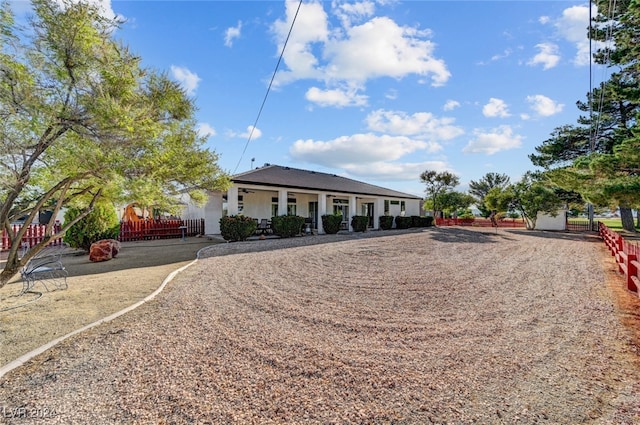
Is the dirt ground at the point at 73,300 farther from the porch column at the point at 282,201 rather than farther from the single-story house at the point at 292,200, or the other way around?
the porch column at the point at 282,201

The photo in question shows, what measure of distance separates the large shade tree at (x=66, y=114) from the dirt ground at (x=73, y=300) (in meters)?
0.92

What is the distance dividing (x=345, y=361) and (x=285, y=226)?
12812 millimetres

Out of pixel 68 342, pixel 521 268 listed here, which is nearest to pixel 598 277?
pixel 521 268

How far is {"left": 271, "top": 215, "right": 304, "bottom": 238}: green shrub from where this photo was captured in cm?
1573

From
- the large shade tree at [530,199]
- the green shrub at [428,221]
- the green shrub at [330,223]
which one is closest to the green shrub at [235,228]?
the green shrub at [330,223]

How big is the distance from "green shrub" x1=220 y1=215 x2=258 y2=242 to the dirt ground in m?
4.44

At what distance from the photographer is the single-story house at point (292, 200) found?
54.2 feet

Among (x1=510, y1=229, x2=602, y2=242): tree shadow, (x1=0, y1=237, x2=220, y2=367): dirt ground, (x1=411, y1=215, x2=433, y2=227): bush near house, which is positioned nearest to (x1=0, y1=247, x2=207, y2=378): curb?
(x1=0, y1=237, x2=220, y2=367): dirt ground

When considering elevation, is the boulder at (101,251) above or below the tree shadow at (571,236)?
above

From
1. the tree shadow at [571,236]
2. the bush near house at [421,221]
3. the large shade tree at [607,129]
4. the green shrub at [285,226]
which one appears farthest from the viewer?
the bush near house at [421,221]

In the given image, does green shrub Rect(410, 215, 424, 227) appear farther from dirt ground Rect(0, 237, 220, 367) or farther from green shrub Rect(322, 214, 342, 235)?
dirt ground Rect(0, 237, 220, 367)

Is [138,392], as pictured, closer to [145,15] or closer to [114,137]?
[114,137]

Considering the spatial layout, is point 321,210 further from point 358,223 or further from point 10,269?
point 10,269

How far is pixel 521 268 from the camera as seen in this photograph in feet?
29.2
